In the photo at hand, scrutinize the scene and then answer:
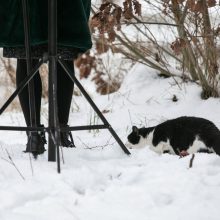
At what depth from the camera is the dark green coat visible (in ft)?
7.80

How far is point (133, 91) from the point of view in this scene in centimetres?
473

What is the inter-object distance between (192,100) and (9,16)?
2173 millimetres

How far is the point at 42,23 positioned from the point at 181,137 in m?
1.28

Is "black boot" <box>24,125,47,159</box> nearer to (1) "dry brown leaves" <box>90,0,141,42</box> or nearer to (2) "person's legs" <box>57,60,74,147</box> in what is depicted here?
(2) "person's legs" <box>57,60,74,147</box>

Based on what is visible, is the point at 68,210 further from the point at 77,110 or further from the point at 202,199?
the point at 77,110

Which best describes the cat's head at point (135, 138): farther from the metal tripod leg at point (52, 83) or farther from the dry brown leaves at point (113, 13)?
the metal tripod leg at point (52, 83)

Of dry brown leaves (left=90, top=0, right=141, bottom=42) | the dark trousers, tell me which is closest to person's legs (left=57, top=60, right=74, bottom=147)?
the dark trousers

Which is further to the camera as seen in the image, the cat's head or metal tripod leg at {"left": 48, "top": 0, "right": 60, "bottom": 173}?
the cat's head

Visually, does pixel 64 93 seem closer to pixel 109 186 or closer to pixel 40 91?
pixel 40 91

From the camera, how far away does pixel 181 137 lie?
3217 millimetres

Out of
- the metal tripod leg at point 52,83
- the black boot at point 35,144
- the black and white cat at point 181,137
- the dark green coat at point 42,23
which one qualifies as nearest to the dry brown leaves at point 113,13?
the dark green coat at point 42,23

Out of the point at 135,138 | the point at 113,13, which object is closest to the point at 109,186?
the point at 113,13

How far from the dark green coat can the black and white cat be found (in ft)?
2.92

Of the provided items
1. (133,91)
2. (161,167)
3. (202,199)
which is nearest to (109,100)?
(133,91)
